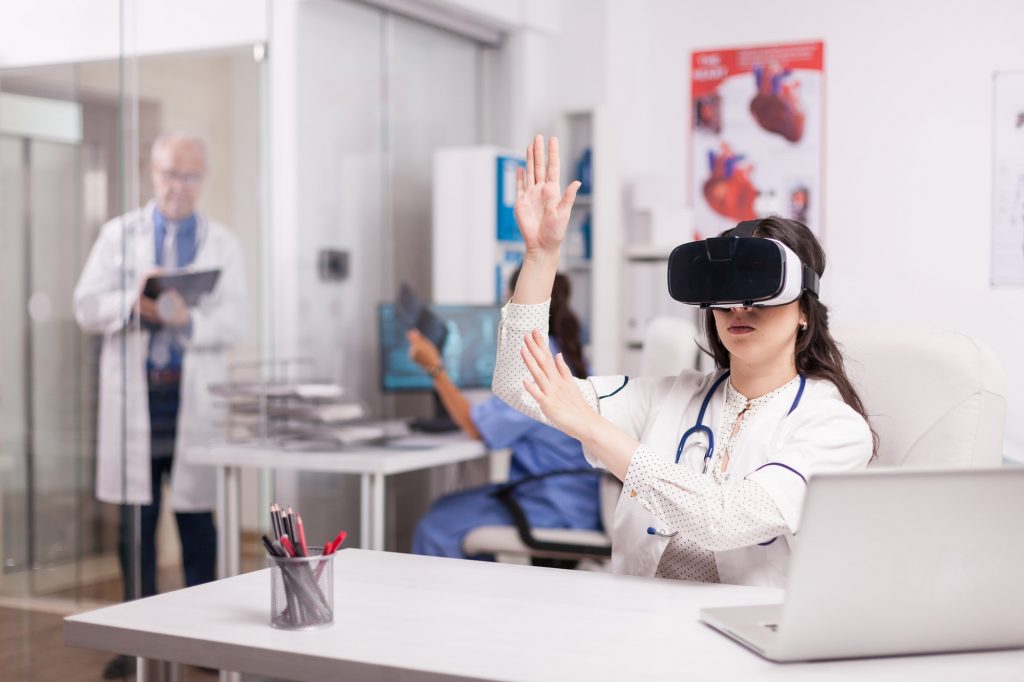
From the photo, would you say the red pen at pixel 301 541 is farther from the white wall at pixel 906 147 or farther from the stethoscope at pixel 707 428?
the white wall at pixel 906 147

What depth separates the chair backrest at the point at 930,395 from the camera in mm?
1798

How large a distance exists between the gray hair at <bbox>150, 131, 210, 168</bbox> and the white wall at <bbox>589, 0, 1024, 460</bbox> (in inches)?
77.1

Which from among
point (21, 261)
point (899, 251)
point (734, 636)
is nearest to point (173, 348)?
point (21, 261)

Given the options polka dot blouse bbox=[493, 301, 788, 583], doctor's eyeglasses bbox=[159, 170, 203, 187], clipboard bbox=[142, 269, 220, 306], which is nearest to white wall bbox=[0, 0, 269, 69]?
doctor's eyeglasses bbox=[159, 170, 203, 187]

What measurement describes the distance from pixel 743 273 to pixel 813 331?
0.23 meters

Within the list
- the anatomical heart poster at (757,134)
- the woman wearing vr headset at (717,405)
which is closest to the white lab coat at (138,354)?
the woman wearing vr headset at (717,405)

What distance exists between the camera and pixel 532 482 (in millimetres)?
3412

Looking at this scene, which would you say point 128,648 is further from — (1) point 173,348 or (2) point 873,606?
(1) point 173,348

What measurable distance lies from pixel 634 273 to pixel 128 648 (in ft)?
12.1

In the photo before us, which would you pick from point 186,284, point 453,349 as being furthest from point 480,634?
point 453,349

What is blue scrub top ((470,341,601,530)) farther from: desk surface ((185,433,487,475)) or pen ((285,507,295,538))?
pen ((285,507,295,538))

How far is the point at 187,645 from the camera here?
1.28 meters

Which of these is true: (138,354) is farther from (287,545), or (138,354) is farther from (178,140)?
(287,545)

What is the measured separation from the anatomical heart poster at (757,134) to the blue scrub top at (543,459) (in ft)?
5.94
